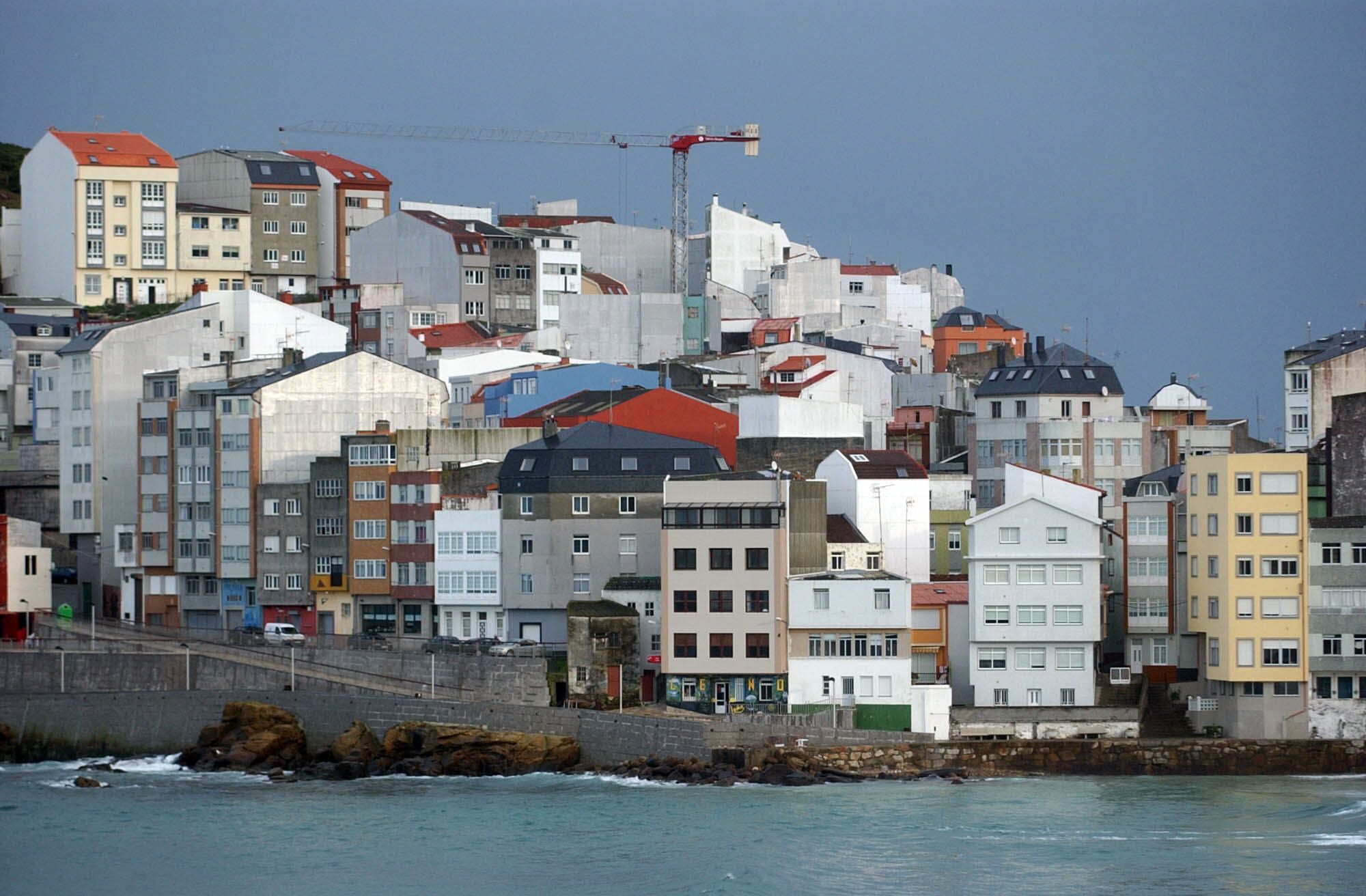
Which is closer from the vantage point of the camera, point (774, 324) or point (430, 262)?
point (430, 262)

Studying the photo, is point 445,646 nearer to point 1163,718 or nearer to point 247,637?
point 247,637

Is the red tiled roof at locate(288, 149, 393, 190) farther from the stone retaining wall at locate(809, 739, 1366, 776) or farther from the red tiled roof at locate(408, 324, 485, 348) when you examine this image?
the stone retaining wall at locate(809, 739, 1366, 776)

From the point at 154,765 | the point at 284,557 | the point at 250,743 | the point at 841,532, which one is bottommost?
the point at 154,765

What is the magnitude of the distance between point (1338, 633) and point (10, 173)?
9767 cm

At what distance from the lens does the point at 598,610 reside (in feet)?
238

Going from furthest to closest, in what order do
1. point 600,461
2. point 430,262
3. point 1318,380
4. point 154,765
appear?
point 430,262 < point 1318,380 < point 600,461 < point 154,765

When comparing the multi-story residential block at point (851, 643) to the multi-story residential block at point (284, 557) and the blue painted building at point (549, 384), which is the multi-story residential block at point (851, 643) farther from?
the blue painted building at point (549, 384)

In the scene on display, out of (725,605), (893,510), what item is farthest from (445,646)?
(893,510)

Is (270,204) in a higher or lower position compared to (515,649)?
higher

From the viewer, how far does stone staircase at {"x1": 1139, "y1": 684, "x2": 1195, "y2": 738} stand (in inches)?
2800

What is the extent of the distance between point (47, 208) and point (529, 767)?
62.2 meters

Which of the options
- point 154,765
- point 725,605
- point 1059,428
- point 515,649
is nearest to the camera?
point 725,605

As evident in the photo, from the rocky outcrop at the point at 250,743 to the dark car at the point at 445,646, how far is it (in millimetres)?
5175

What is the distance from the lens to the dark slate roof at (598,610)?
7212 centimetres
